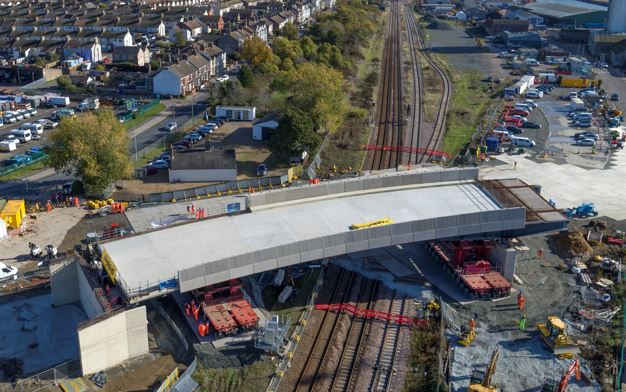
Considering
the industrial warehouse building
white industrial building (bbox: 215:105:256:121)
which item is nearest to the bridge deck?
white industrial building (bbox: 215:105:256:121)

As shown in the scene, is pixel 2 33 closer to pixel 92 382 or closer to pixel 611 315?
pixel 92 382

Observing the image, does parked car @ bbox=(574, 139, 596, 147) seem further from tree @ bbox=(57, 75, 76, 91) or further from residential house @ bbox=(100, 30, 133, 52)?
residential house @ bbox=(100, 30, 133, 52)

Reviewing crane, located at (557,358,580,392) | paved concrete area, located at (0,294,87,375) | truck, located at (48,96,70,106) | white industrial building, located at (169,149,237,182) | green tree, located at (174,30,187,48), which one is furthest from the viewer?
green tree, located at (174,30,187,48)

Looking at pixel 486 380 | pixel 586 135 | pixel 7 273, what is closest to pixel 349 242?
pixel 486 380

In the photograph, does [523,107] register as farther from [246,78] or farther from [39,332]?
[39,332]

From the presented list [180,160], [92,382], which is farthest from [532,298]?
[180,160]

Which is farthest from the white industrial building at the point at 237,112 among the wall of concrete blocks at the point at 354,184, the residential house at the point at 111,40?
the residential house at the point at 111,40
